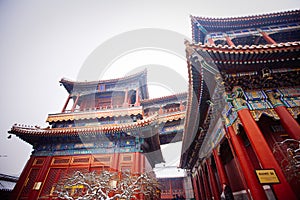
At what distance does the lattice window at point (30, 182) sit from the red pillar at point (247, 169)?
11.7 m

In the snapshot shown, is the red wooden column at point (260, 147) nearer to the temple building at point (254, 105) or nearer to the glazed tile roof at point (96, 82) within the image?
the temple building at point (254, 105)

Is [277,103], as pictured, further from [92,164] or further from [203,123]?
[92,164]

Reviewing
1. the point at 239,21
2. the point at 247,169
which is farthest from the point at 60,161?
the point at 239,21

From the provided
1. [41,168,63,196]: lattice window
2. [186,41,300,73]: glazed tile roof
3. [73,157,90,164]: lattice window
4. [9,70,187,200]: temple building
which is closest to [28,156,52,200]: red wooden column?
[9,70,187,200]: temple building

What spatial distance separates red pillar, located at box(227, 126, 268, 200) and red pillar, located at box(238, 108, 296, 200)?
43 cm

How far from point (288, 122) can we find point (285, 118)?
0.15 metres

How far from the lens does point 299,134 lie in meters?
4.10

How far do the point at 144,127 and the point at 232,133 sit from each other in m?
5.27

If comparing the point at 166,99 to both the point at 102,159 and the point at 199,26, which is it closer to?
the point at 199,26

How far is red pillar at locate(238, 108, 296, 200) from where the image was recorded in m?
3.46

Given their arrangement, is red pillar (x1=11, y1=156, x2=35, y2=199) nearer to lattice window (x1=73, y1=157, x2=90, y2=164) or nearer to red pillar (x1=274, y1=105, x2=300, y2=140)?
lattice window (x1=73, y1=157, x2=90, y2=164)

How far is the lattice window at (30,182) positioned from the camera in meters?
9.06

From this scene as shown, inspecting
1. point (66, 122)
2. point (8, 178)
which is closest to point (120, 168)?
point (66, 122)

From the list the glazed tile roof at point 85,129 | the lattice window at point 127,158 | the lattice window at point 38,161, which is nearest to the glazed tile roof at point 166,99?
the glazed tile roof at point 85,129
